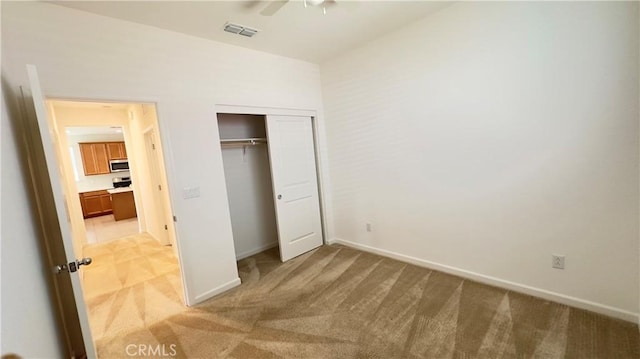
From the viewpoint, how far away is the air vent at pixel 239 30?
8.39 feet

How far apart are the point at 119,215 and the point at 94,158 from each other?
2032mm

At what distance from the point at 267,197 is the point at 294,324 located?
88.2 inches

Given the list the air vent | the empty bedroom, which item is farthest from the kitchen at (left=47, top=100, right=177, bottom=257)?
the air vent

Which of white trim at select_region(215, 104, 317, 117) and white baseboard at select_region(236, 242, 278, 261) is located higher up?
white trim at select_region(215, 104, 317, 117)

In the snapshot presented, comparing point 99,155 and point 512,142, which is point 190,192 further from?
point 99,155

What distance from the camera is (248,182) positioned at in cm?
403

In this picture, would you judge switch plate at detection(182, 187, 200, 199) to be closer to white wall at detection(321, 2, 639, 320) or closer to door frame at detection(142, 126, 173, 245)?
door frame at detection(142, 126, 173, 245)

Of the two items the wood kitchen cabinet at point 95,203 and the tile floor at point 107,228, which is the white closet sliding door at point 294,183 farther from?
the wood kitchen cabinet at point 95,203

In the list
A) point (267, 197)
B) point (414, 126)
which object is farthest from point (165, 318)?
point (414, 126)

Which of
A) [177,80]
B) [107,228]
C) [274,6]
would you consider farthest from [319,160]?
[107,228]

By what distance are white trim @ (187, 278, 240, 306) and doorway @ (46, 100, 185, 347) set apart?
0.53 feet

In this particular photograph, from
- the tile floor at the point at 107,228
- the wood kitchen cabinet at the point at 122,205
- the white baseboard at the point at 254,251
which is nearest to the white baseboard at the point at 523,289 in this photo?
the white baseboard at the point at 254,251

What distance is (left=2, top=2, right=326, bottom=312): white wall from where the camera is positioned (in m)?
1.97

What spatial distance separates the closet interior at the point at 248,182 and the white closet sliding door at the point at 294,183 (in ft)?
1.44
